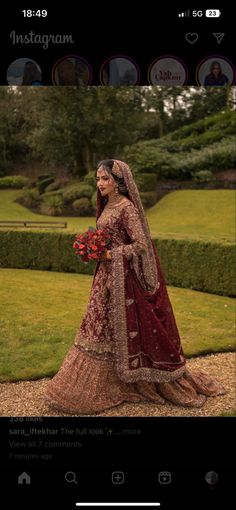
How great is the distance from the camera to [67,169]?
20.4 m

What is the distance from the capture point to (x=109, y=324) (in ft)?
20.4

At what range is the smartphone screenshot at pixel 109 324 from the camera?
3346 mm

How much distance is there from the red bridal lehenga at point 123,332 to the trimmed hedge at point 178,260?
5.13 metres

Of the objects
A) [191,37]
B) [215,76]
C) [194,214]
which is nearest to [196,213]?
[194,214]

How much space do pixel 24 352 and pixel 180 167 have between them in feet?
53.2

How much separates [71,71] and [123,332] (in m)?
3.32

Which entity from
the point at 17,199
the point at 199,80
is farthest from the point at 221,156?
the point at 199,80

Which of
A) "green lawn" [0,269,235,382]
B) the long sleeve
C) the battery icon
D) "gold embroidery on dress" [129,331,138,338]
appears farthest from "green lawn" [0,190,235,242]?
the battery icon

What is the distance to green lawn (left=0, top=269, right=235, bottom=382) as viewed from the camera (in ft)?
26.6

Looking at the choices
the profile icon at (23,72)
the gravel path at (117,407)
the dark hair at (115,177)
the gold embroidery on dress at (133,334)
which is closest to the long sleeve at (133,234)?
the dark hair at (115,177)

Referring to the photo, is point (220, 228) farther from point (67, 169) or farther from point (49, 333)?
point (49, 333)
